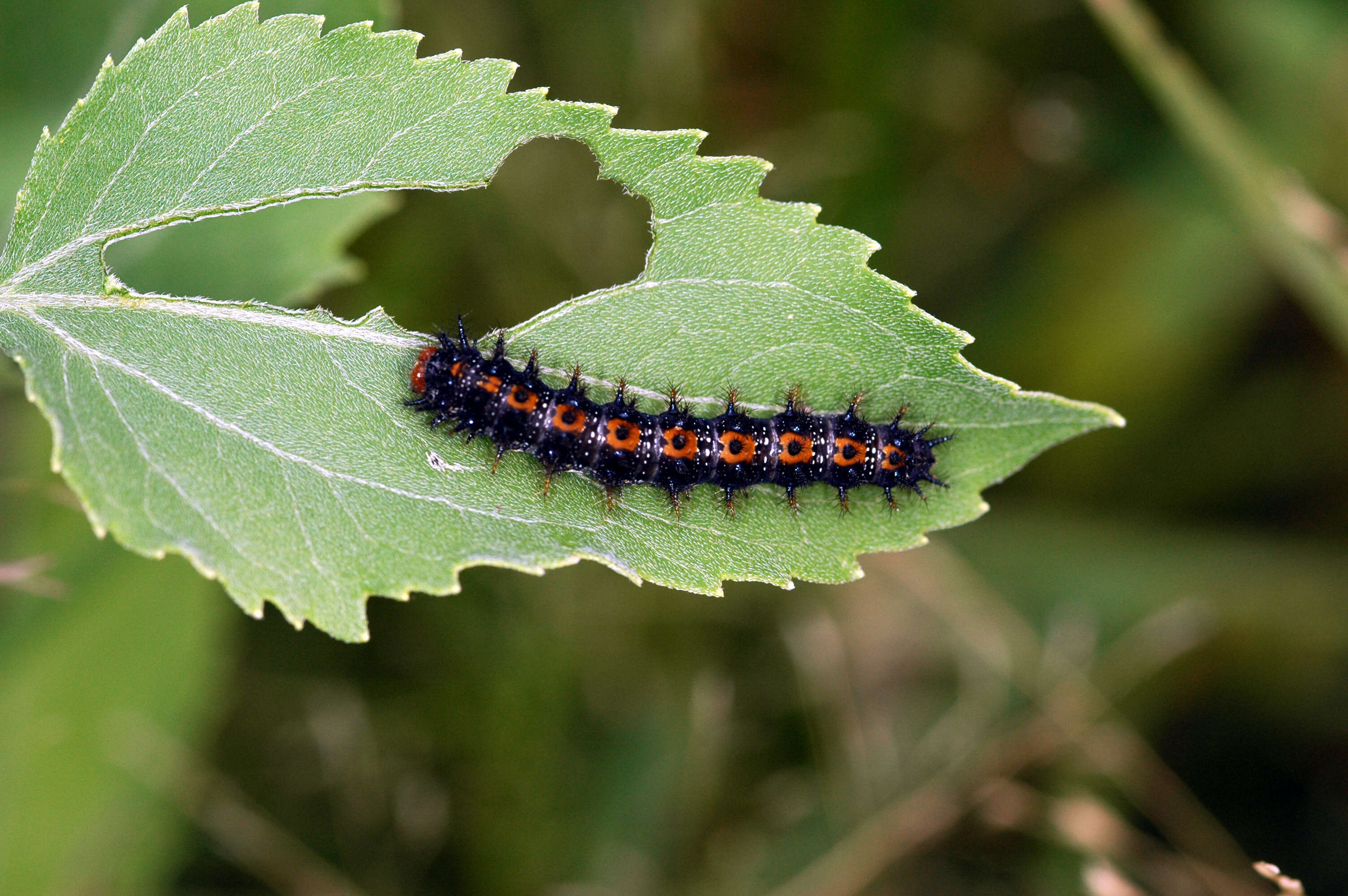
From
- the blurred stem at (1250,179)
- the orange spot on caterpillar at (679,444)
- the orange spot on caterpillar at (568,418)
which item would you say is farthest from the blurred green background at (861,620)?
the orange spot on caterpillar at (679,444)

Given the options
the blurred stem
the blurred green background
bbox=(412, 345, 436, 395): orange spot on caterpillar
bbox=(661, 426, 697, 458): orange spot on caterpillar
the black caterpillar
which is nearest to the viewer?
bbox=(412, 345, 436, 395): orange spot on caterpillar

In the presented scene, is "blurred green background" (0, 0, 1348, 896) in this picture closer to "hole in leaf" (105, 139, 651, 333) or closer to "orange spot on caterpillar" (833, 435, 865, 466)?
"hole in leaf" (105, 139, 651, 333)

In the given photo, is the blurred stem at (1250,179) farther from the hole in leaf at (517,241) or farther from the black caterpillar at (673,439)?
the hole in leaf at (517,241)

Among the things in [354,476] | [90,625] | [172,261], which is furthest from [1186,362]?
[90,625]

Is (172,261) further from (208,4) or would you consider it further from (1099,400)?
(1099,400)

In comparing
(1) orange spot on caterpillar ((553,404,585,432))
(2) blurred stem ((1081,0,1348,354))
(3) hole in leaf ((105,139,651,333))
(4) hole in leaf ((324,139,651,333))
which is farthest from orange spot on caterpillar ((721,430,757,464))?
(2) blurred stem ((1081,0,1348,354))

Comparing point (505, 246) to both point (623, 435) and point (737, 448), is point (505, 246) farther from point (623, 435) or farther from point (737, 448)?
point (737, 448)
